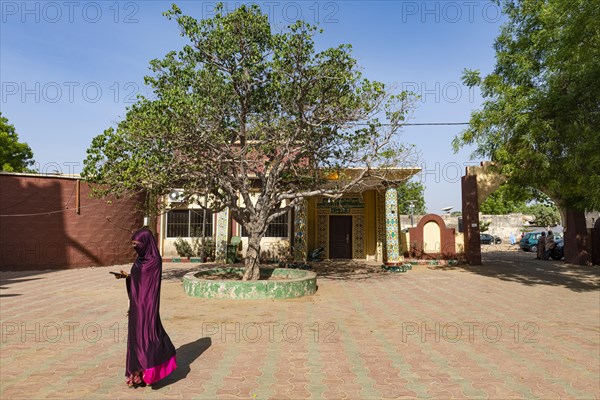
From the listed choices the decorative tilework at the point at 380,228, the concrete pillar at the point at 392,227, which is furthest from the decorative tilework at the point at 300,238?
the decorative tilework at the point at 380,228

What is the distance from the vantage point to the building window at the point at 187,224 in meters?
19.7

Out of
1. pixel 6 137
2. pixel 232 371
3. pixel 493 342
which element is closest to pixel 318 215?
pixel 493 342

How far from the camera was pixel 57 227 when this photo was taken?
54.4 feet

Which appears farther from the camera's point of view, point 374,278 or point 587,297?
point 374,278

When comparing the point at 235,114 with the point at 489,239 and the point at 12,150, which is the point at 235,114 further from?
the point at 489,239

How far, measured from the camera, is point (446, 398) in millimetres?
4277

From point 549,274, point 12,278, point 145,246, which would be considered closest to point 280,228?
point 12,278

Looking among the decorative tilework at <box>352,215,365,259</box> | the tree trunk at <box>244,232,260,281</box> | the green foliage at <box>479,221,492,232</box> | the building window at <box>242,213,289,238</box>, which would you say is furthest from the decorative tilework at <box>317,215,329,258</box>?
the green foliage at <box>479,221,492,232</box>

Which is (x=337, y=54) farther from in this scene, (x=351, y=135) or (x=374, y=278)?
(x=374, y=278)

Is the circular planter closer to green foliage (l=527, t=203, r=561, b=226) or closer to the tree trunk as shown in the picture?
the tree trunk

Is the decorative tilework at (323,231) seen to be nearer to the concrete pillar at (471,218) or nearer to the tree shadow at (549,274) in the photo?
the tree shadow at (549,274)

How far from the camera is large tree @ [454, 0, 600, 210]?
10.5m

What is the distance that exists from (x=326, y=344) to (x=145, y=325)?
2.81 m

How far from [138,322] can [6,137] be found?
29.3 m
